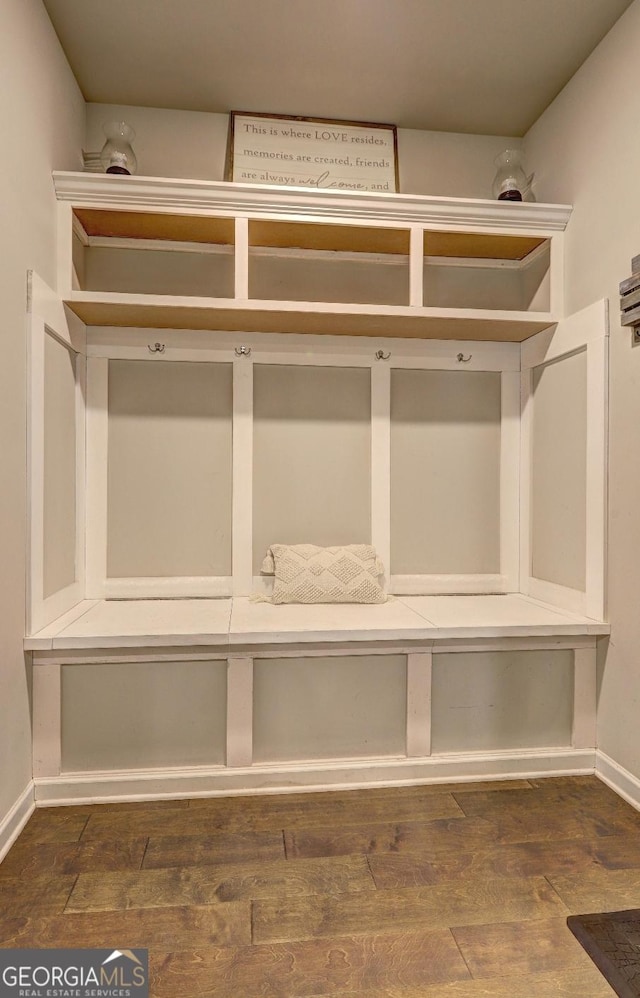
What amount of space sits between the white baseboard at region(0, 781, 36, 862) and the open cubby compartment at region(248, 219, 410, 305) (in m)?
2.05

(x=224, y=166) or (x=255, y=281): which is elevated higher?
(x=224, y=166)

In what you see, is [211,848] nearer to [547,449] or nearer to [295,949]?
[295,949]

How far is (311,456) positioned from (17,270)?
1.31m

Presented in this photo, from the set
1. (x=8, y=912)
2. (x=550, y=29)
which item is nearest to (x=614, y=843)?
(x=8, y=912)

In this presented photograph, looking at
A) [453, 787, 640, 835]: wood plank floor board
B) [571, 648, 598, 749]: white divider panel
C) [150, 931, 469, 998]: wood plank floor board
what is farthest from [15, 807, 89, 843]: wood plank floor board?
[571, 648, 598, 749]: white divider panel

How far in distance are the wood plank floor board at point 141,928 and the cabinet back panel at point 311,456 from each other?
4.44 ft

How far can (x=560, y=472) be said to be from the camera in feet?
7.93

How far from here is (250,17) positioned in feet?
6.81

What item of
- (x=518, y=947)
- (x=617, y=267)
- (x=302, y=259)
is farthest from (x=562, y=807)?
(x=302, y=259)

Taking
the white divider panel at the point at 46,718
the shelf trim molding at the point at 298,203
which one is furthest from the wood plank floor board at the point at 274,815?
the shelf trim molding at the point at 298,203

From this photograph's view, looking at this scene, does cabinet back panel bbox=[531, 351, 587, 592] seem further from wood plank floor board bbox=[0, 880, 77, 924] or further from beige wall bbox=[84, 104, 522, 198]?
wood plank floor board bbox=[0, 880, 77, 924]

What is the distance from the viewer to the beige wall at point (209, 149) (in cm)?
253

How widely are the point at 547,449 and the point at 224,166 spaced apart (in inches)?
72.8

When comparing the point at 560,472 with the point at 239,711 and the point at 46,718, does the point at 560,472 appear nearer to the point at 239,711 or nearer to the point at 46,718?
the point at 239,711
